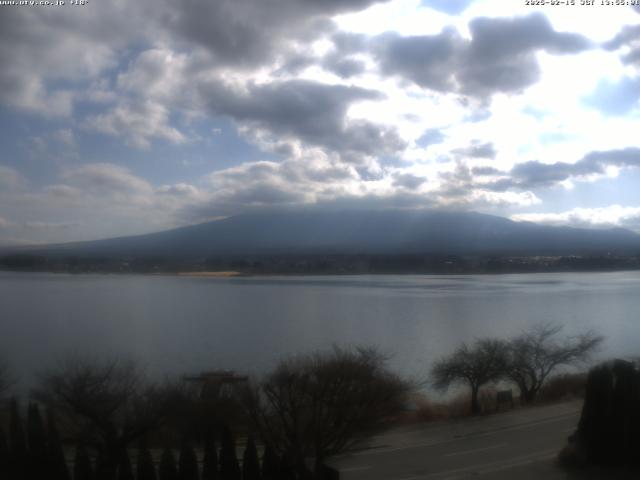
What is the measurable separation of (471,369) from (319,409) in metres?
5.29

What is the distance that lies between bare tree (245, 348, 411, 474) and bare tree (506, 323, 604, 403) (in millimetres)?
5310

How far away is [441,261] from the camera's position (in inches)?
1495

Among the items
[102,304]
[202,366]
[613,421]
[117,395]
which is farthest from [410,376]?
[102,304]

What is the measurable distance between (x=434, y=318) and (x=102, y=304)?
37.8ft

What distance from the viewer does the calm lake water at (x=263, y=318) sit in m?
12.4

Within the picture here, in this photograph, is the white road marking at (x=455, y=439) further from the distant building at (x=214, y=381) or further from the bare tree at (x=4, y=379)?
the bare tree at (x=4, y=379)

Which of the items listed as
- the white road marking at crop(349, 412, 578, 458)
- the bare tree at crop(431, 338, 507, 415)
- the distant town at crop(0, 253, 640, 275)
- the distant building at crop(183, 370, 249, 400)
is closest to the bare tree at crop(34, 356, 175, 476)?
the distant building at crop(183, 370, 249, 400)

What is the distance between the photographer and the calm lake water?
40.5 feet

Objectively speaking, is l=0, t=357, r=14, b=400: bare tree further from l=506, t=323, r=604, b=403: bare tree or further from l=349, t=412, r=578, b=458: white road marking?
l=506, t=323, r=604, b=403: bare tree

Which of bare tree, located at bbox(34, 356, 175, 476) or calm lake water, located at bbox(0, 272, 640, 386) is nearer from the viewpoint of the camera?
bare tree, located at bbox(34, 356, 175, 476)

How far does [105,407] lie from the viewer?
20.0ft

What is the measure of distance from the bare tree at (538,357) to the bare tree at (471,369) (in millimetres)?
363

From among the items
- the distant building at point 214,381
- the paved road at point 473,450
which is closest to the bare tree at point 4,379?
the distant building at point 214,381

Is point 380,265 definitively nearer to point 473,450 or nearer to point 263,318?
point 263,318
